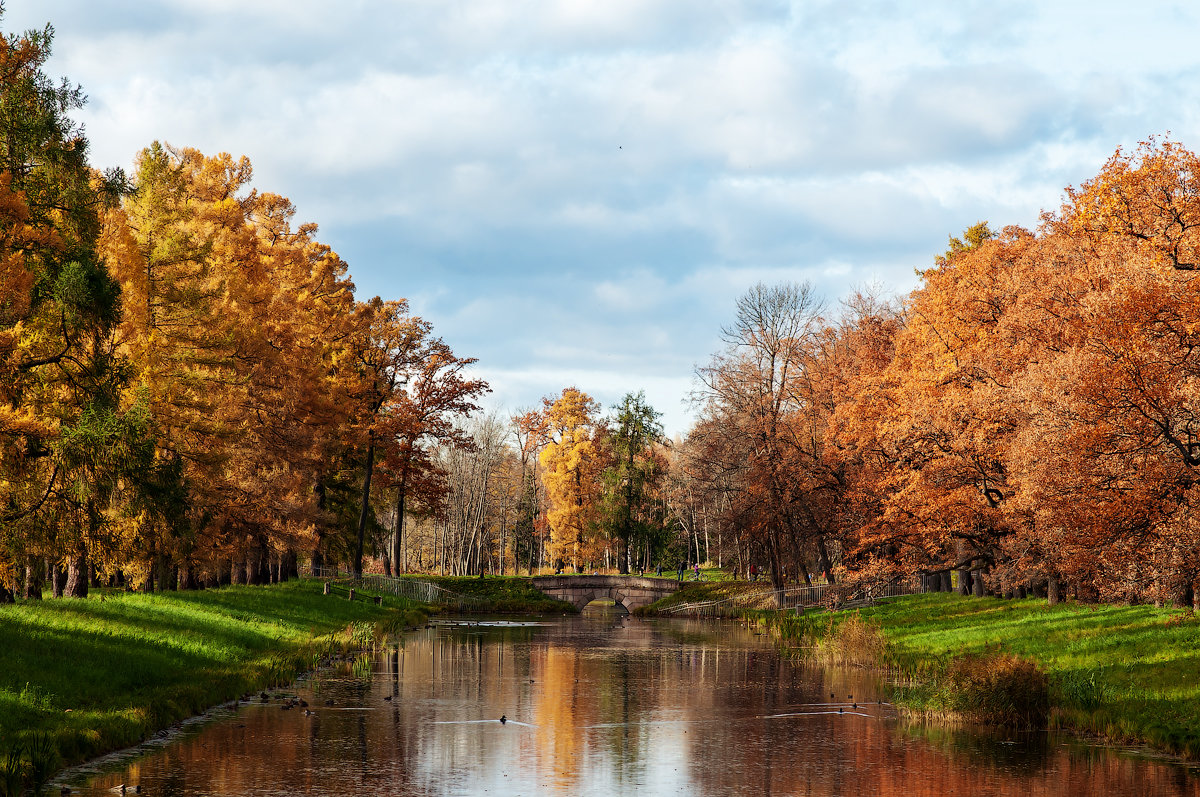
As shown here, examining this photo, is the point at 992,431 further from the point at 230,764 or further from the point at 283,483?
the point at 230,764

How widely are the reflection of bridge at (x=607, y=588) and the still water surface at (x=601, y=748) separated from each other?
4482cm

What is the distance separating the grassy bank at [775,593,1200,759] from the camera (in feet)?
53.6

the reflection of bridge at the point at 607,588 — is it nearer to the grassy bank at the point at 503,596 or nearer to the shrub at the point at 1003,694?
the grassy bank at the point at 503,596

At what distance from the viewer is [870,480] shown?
129 feet

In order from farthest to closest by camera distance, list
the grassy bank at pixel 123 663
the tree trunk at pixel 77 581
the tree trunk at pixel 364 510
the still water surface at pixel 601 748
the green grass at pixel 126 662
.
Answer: the tree trunk at pixel 364 510, the tree trunk at pixel 77 581, the green grass at pixel 126 662, the grassy bank at pixel 123 663, the still water surface at pixel 601 748

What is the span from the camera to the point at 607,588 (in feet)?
238

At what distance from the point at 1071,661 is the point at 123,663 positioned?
17460 millimetres

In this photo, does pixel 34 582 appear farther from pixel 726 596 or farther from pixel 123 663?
pixel 726 596

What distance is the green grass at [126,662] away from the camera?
13750 millimetres

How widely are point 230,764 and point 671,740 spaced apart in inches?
255

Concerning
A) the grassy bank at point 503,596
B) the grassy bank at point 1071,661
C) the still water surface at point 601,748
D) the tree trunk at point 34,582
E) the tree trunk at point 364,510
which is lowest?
the grassy bank at point 503,596

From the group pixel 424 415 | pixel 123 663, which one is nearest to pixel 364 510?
pixel 424 415

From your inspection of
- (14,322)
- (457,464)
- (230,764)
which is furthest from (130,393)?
(457,464)

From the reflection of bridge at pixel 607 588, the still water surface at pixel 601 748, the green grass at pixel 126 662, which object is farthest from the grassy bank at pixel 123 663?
the reflection of bridge at pixel 607 588
